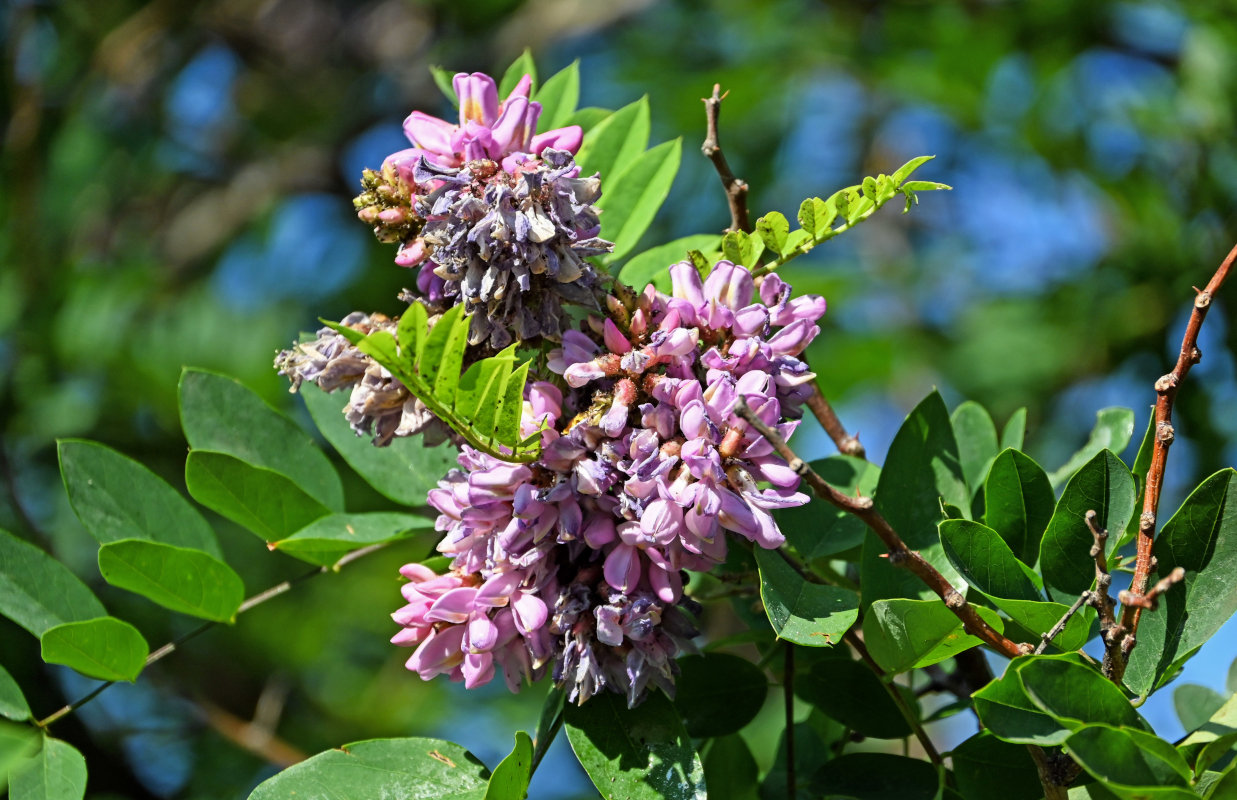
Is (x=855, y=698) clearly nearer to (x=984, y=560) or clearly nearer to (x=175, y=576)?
→ (x=984, y=560)

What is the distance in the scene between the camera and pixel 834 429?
128 centimetres

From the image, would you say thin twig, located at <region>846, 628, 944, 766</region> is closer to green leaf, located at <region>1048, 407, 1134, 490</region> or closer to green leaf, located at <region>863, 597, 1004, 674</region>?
green leaf, located at <region>863, 597, 1004, 674</region>

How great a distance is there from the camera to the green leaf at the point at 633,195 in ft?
4.15

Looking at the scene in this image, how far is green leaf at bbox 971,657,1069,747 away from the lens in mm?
848

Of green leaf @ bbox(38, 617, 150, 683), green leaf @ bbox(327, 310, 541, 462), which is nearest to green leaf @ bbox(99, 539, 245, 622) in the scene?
green leaf @ bbox(38, 617, 150, 683)

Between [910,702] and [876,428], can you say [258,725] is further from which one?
[876,428]

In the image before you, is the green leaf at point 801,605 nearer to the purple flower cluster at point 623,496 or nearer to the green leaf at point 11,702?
the purple flower cluster at point 623,496

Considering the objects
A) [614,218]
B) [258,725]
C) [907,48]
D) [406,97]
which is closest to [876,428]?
[907,48]

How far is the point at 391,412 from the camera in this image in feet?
3.35

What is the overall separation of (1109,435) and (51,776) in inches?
47.4

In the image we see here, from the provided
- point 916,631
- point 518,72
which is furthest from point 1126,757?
point 518,72

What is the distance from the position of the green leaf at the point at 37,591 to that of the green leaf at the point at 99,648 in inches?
3.7

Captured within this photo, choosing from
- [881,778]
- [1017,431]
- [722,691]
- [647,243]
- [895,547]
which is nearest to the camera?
[895,547]

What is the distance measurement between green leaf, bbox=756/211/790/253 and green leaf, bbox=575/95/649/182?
0.28m
